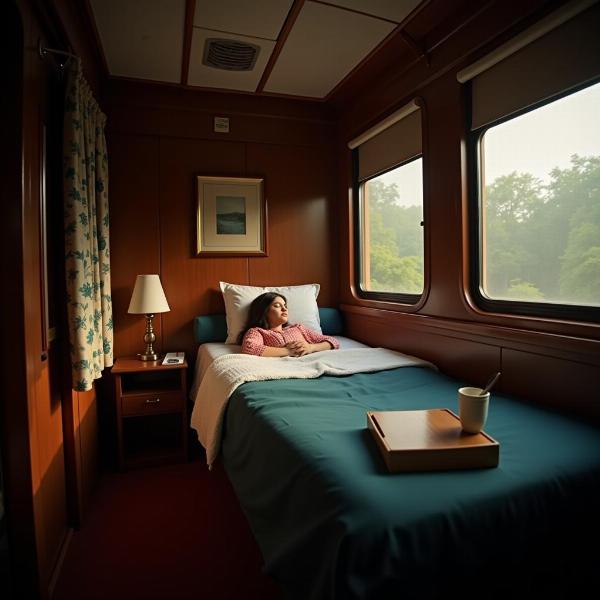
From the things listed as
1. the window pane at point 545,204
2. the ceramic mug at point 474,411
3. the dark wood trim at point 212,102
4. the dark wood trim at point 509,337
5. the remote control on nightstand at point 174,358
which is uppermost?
the dark wood trim at point 212,102

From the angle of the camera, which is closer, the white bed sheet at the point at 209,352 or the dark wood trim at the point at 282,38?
the dark wood trim at the point at 282,38

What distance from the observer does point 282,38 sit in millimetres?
2463

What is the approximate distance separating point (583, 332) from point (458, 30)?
162cm

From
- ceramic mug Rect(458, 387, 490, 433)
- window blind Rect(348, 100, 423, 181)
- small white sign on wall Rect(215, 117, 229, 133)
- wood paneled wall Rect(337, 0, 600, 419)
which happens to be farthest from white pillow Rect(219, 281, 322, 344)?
ceramic mug Rect(458, 387, 490, 433)

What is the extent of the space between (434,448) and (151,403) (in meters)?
2.08

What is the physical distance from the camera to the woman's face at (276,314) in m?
2.80

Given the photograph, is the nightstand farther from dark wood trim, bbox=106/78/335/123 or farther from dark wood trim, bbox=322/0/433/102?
dark wood trim, bbox=322/0/433/102

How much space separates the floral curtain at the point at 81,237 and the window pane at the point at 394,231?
189 centimetres

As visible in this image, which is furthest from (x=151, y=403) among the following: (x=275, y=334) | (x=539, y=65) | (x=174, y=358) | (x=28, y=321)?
(x=539, y=65)

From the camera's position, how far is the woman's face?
2.80m

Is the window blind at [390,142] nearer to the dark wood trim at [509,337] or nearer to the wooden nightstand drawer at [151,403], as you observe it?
the dark wood trim at [509,337]

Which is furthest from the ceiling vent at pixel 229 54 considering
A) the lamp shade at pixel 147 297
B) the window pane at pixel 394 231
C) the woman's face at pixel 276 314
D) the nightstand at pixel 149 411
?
the nightstand at pixel 149 411

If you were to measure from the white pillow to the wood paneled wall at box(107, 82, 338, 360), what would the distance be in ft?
0.74

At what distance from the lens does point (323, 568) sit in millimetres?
934
